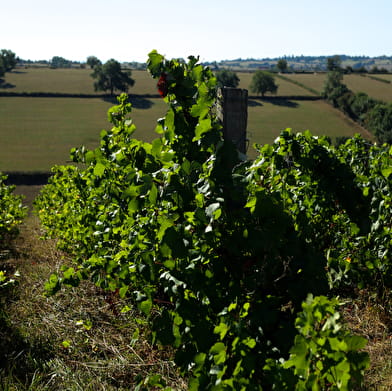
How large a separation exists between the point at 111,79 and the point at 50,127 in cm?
1932

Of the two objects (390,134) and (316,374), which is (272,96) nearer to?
A: (390,134)

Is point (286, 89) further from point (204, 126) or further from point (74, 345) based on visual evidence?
point (204, 126)

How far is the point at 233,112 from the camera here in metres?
2.91

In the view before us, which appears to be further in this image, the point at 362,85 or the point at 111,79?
the point at 362,85

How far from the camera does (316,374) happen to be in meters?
1.52

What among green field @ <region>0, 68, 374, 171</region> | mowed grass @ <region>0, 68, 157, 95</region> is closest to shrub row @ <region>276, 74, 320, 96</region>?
green field @ <region>0, 68, 374, 171</region>

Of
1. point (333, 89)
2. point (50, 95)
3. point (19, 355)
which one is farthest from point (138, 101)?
point (19, 355)

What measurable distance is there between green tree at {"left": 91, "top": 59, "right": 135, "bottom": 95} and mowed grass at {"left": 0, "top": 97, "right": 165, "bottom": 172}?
5249 millimetres

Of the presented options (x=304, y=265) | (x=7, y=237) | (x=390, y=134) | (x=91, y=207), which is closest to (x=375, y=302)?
(x=304, y=265)

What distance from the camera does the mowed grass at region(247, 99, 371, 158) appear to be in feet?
128

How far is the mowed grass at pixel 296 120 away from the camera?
38.9 meters

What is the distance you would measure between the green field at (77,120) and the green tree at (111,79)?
1.31 m

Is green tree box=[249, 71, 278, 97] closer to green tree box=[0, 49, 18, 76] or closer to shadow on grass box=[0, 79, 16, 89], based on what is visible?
shadow on grass box=[0, 79, 16, 89]

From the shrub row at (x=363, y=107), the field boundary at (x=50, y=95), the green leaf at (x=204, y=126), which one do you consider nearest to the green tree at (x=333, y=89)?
the shrub row at (x=363, y=107)
